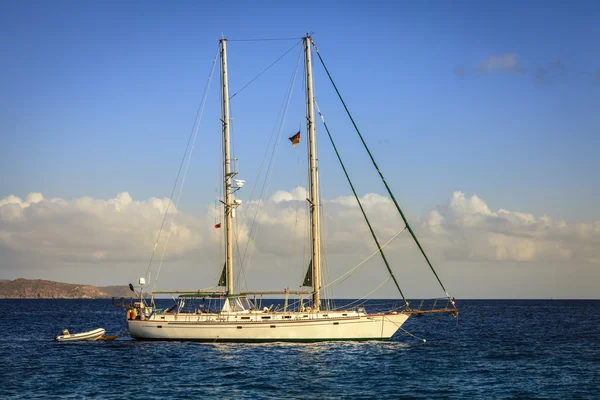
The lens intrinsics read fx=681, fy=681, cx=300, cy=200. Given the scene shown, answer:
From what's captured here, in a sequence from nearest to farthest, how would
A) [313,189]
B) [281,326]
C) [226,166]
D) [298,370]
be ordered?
[298,370] < [281,326] < [313,189] < [226,166]

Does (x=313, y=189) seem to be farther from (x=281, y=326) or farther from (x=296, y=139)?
(x=281, y=326)

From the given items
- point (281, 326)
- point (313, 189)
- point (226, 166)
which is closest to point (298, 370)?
point (281, 326)

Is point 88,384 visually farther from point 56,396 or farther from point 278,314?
point 278,314

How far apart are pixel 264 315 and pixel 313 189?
11728 millimetres

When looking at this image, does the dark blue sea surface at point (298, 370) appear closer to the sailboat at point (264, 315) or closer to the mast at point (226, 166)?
the sailboat at point (264, 315)

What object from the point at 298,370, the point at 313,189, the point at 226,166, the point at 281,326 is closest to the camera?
the point at 298,370

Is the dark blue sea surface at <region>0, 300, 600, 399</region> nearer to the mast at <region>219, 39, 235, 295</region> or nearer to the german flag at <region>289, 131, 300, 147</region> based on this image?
the mast at <region>219, 39, 235, 295</region>

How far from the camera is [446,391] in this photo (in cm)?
3953

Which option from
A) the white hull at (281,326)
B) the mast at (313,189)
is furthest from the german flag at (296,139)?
the white hull at (281,326)

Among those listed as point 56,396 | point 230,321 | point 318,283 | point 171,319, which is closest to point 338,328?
point 318,283

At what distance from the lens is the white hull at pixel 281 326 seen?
57.0 m

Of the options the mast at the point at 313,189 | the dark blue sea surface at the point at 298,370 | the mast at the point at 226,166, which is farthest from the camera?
the mast at the point at 226,166

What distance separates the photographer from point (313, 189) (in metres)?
60.0

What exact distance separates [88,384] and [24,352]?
2141cm
